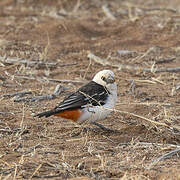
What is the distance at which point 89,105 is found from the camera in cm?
636

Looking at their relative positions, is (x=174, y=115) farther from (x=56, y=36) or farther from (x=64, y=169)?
(x=56, y=36)

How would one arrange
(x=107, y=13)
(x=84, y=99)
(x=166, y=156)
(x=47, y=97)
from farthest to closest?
(x=107, y=13)
(x=47, y=97)
(x=84, y=99)
(x=166, y=156)

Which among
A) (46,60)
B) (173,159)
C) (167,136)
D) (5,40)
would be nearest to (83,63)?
(46,60)

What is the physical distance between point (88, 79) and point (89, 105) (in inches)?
102

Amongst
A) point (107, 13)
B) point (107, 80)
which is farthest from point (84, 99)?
point (107, 13)

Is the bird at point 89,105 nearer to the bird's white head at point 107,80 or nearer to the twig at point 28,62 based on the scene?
the bird's white head at point 107,80

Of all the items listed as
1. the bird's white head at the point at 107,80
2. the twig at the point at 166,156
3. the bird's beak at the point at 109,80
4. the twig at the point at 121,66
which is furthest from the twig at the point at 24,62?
the twig at the point at 166,156

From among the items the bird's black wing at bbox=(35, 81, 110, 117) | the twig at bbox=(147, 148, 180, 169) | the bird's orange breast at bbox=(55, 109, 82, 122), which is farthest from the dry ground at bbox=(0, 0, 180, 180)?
the bird's black wing at bbox=(35, 81, 110, 117)

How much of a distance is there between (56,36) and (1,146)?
622cm

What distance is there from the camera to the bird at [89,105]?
621 centimetres

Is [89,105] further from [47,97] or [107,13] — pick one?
[107,13]

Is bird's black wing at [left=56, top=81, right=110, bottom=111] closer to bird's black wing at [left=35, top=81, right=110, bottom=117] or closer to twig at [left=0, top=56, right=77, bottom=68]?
bird's black wing at [left=35, top=81, right=110, bottom=117]

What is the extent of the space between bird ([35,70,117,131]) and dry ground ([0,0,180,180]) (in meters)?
0.22

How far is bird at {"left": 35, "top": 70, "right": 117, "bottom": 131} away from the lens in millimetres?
6207
